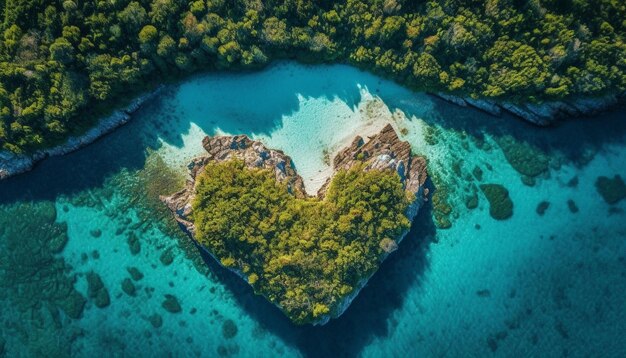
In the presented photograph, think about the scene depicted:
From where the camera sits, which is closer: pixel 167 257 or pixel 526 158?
pixel 167 257

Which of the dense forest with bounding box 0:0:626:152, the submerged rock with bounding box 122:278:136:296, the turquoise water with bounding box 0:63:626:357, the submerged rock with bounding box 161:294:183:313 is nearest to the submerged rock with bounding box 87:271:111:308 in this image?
the turquoise water with bounding box 0:63:626:357

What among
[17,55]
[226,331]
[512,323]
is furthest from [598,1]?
[17,55]

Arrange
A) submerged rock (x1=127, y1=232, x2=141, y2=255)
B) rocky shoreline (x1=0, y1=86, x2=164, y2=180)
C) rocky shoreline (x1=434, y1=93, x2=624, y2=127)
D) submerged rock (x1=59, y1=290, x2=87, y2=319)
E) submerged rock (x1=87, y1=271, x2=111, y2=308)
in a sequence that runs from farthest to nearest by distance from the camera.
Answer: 1. rocky shoreline (x1=434, y1=93, x2=624, y2=127)
2. submerged rock (x1=127, y1=232, x2=141, y2=255)
3. submerged rock (x1=87, y1=271, x2=111, y2=308)
4. submerged rock (x1=59, y1=290, x2=87, y2=319)
5. rocky shoreline (x1=0, y1=86, x2=164, y2=180)

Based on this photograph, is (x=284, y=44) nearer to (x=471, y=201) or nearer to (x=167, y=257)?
(x=167, y=257)

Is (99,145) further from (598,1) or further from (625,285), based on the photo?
(625,285)

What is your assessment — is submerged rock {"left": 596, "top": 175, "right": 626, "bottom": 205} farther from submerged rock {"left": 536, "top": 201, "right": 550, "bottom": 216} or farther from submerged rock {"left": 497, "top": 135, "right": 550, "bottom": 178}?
submerged rock {"left": 497, "top": 135, "right": 550, "bottom": 178}

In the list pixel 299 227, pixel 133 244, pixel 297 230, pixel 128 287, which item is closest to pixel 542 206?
pixel 299 227
